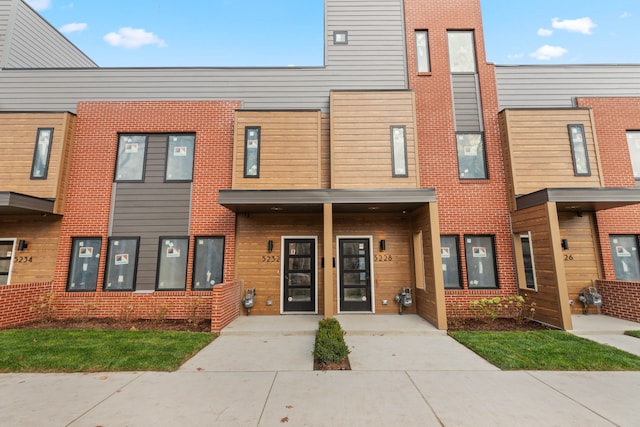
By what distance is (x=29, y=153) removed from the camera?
8141 millimetres

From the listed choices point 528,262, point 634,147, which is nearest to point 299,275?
point 528,262

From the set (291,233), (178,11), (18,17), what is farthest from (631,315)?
(178,11)

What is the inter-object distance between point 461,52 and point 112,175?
471 inches

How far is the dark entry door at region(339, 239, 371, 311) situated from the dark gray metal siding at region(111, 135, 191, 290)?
4815 mm

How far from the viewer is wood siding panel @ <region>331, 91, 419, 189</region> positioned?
25.3 ft

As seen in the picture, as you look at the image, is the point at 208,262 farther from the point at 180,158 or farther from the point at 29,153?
the point at 29,153

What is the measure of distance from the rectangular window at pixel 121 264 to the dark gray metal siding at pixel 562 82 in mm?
12694

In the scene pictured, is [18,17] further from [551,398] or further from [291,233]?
[551,398]

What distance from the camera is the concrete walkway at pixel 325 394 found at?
3174 mm

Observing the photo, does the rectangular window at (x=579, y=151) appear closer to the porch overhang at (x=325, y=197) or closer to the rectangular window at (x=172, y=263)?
the porch overhang at (x=325, y=197)

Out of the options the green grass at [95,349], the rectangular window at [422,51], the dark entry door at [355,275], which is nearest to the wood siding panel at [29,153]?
the green grass at [95,349]

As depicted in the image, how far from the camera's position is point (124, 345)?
5.50m

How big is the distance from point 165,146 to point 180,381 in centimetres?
704

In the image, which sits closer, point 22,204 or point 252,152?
point 22,204
